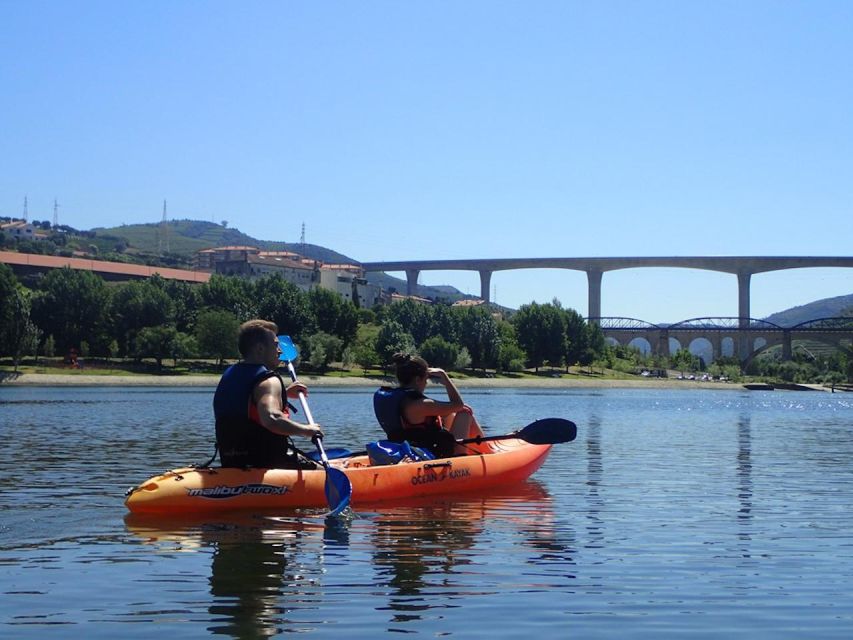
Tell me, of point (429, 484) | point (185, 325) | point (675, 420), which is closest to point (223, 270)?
point (185, 325)

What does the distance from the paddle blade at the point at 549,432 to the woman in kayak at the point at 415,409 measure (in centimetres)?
151

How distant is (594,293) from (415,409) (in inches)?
7170

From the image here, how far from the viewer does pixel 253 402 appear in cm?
1241

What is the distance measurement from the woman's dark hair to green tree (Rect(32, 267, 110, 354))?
83723 mm

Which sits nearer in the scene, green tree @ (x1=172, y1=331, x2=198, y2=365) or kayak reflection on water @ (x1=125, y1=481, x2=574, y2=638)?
kayak reflection on water @ (x1=125, y1=481, x2=574, y2=638)

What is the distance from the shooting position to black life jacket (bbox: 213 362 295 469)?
40.7 feet

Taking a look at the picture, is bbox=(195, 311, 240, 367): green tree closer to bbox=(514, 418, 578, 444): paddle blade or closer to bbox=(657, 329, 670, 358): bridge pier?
bbox=(514, 418, 578, 444): paddle blade

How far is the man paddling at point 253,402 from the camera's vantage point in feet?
40.3

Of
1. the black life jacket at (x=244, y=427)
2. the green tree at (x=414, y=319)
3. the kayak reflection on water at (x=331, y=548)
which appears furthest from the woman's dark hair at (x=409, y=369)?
the green tree at (x=414, y=319)

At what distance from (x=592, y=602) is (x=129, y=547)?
492 cm

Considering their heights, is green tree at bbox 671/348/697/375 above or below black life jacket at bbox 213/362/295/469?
above

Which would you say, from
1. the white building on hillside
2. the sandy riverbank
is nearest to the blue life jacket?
the sandy riverbank

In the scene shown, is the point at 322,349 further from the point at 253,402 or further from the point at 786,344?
the point at 786,344

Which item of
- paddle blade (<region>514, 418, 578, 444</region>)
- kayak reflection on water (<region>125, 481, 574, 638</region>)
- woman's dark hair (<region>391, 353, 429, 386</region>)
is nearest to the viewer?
kayak reflection on water (<region>125, 481, 574, 638</region>)
